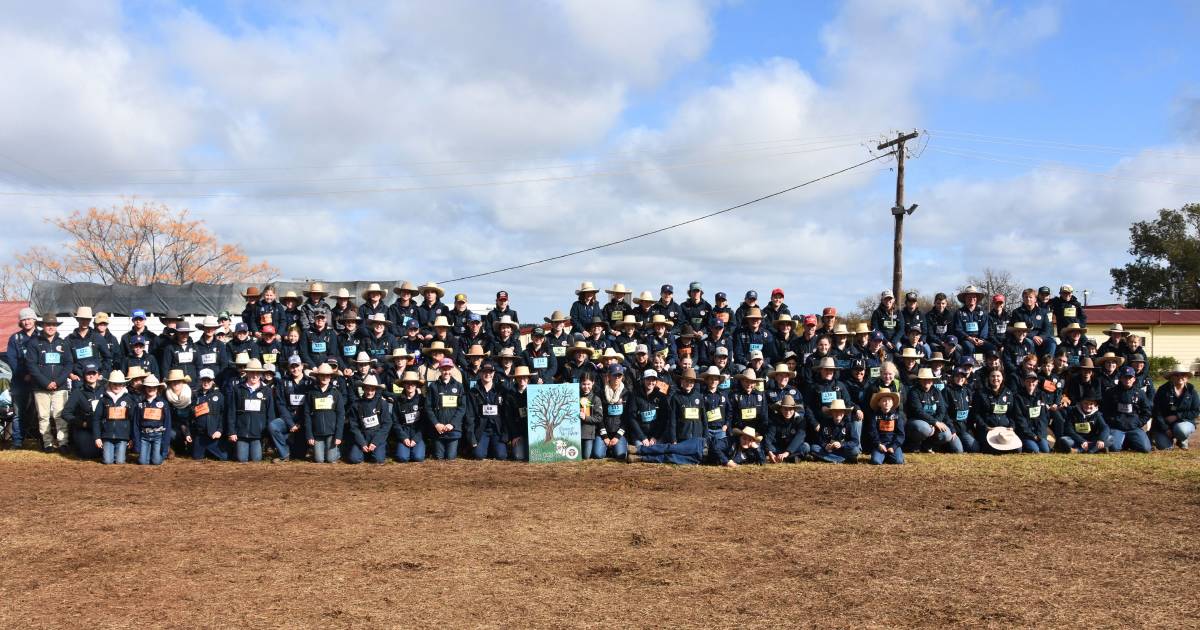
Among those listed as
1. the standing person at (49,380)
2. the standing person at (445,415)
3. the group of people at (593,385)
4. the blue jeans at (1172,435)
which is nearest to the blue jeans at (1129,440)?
the group of people at (593,385)

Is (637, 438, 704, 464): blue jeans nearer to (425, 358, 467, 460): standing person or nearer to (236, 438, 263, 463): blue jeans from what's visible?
(425, 358, 467, 460): standing person

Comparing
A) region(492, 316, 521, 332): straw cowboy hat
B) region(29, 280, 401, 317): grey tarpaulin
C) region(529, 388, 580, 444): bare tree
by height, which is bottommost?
region(529, 388, 580, 444): bare tree

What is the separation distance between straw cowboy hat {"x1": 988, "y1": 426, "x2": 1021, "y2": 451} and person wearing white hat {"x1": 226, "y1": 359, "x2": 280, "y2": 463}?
11.1 metres

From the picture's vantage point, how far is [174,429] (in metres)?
13.6

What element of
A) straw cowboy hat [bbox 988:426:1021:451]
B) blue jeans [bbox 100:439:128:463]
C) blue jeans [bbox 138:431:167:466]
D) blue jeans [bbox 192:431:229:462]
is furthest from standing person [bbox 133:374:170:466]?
straw cowboy hat [bbox 988:426:1021:451]

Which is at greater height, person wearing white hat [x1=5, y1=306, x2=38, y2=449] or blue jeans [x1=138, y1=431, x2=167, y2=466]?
person wearing white hat [x1=5, y1=306, x2=38, y2=449]

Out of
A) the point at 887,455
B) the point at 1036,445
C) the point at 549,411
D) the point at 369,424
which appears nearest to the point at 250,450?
the point at 369,424

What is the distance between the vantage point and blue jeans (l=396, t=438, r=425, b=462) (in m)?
13.2

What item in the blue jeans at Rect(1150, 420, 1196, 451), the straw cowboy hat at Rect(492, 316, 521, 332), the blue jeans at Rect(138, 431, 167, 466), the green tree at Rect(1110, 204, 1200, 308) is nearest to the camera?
the blue jeans at Rect(138, 431, 167, 466)

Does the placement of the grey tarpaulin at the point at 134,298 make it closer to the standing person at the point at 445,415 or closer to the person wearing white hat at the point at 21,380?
the person wearing white hat at the point at 21,380

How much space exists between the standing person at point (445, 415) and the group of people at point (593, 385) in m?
0.03

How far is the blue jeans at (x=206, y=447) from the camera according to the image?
Answer: 1336cm

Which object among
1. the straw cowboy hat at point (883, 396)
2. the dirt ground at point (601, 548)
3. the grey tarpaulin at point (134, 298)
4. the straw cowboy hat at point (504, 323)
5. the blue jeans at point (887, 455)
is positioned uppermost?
the grey tarpaulin at point (134, 298)

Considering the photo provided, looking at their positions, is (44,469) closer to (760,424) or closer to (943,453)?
(760,424)
